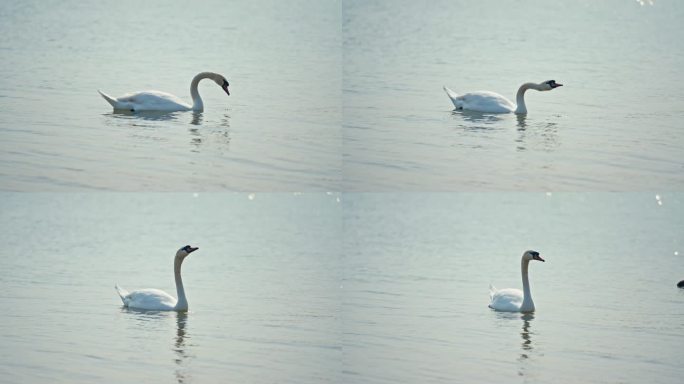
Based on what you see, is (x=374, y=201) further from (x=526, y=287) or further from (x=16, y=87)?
(x=16, y=87)

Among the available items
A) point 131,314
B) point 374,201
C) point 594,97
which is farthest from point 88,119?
point 594,97

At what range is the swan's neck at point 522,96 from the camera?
752cm

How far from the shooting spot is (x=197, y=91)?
296 inches

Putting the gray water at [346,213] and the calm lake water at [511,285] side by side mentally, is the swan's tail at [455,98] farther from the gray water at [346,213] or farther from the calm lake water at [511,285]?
the calm lake water at [511,285]

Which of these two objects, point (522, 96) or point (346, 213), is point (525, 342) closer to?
point (346, 213)

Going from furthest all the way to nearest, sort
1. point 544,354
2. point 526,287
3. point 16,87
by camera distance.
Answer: point 16,87 < point 526,287 < point 544,354

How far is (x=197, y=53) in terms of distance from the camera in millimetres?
8680

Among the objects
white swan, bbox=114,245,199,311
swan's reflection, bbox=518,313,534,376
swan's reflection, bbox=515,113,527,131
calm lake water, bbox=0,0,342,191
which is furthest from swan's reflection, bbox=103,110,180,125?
swan's reflection, bbox=518,313,534,376

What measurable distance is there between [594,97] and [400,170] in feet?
4.53

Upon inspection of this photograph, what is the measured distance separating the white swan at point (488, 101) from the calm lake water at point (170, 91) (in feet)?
1.97

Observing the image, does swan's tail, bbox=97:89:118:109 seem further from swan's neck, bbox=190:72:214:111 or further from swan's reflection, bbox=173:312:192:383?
swan's reflection, bbox=173:312:192:383

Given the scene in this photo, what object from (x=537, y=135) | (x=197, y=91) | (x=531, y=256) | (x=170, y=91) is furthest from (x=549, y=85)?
(x=170, y=91)

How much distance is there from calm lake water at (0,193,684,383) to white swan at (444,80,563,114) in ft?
1.65

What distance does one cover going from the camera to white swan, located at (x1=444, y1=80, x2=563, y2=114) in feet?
24.3
